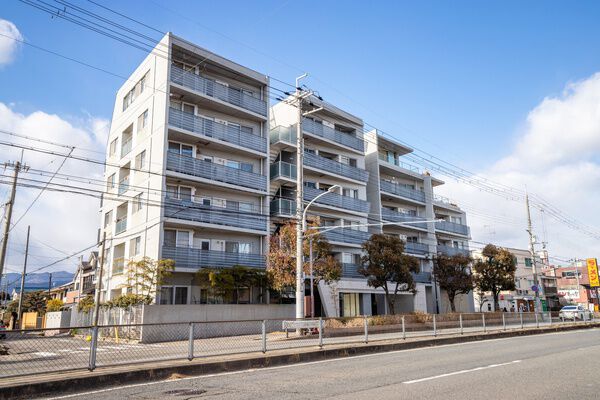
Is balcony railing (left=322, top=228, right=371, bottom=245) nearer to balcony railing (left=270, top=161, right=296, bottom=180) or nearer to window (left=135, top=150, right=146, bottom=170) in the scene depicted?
balcony railing (left=270, top=161, right=296, bottom=180)

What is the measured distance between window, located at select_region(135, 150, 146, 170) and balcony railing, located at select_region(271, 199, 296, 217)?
9.82 meters

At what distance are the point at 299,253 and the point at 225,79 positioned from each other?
17.8 m

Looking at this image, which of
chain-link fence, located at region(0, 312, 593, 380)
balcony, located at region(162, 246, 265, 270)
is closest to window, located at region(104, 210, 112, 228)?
balcony, located at region(162, 246, 265, 270)

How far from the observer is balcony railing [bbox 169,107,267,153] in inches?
1225

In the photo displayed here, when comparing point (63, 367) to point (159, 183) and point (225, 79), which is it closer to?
point (159, 183)

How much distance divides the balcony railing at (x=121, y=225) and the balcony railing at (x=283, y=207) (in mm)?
10785

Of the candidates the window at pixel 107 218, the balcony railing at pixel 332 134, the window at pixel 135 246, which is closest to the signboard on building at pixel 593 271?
the balcony railing at pixel 332 134

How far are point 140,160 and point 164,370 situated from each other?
82.2 feet

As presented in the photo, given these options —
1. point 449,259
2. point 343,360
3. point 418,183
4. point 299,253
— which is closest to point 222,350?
point 343,360

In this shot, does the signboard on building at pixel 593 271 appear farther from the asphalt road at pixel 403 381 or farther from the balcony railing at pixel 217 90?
the asphalt road at pixel 403 381

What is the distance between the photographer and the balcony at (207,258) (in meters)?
29.7

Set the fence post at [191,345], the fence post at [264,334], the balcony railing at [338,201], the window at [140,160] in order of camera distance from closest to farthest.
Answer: the fence post at [191,345]
the fence post at [264,334]
the window at [140,160]
the balcony railing at [338,201]

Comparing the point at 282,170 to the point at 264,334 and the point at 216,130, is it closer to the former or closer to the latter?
the point at 216,130

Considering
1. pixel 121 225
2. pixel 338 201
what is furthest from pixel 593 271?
pixel 121 225
